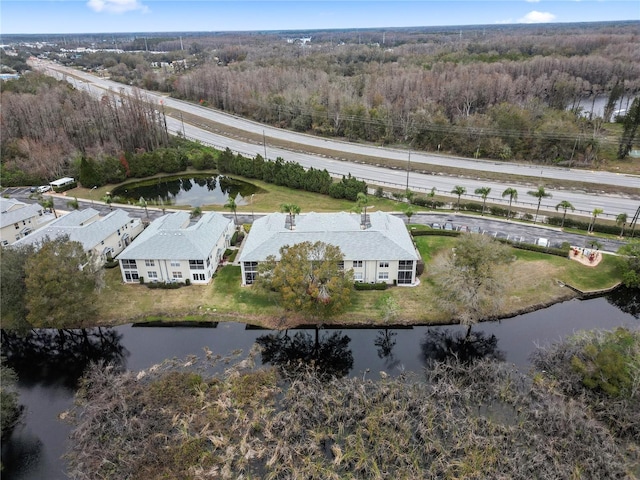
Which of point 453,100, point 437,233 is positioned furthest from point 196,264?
point 453,100

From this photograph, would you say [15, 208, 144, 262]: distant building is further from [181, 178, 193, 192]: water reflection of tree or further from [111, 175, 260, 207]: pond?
[181, 178, 193, 192]: water reflection of tree

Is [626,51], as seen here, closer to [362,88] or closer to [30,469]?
[362,88]

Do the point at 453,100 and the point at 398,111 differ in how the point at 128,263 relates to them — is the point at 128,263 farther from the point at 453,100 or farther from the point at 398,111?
the point at 453,100

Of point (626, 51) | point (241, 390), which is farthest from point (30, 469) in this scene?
point (626, 51)

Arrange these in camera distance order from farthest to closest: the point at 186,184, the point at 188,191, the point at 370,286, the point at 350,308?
1. the point at 186,184
2. the point at 188,191
3. the point at 370,286
4. the point at 350,308

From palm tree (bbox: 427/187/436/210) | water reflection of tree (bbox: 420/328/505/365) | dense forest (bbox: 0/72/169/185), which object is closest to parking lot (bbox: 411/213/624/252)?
palm tree (bbox: 427/187/436/210)

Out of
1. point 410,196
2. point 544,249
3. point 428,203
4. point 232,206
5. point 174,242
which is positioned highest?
point 174,242
